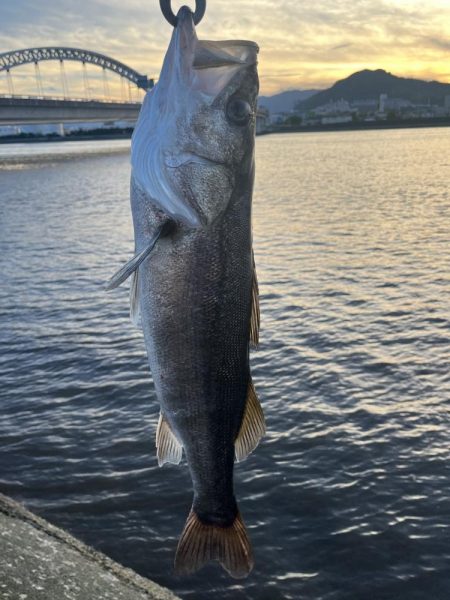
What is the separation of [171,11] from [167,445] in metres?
2.40

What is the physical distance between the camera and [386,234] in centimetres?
3039

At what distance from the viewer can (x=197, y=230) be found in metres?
3.28

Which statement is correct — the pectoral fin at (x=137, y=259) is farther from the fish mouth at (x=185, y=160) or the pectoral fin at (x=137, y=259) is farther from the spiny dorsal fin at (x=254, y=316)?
the spiny dorsal fin at (x=254, y=316)

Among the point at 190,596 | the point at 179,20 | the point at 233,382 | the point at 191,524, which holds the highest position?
the point at 179,20

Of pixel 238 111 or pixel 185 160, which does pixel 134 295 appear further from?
pixel 238 111

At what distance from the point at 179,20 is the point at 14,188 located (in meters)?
66.4

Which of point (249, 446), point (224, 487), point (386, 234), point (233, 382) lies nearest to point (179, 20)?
point (233, 382)

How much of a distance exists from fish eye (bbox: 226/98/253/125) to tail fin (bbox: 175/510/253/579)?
7.81ft

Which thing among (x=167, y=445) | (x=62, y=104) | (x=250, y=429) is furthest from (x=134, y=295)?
(x=62, y=104)

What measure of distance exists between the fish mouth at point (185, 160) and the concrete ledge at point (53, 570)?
12.9 ft

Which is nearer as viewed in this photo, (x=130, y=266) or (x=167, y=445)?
(x=130, y=266)

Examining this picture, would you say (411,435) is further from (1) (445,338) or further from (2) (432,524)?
(1) (445,338)

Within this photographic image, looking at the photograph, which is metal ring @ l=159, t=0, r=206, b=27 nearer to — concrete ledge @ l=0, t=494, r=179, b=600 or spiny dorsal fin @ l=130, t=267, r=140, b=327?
spiny dorsal fin @ l=130, t=267, r=140, b=327

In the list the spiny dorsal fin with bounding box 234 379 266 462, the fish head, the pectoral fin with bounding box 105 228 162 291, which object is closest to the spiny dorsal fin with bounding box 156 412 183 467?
the spiny dorsal fin with bounding box 234 379 266 462
